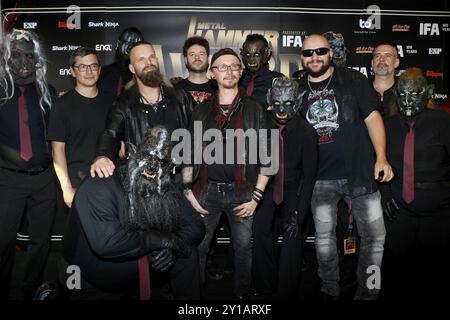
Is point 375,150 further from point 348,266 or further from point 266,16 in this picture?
point 266,16

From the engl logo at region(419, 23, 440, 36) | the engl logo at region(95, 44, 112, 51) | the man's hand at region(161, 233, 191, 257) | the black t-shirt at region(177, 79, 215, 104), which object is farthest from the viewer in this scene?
the engl logo at region(419, 23, 440, 36)

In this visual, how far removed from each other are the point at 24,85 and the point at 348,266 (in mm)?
3317

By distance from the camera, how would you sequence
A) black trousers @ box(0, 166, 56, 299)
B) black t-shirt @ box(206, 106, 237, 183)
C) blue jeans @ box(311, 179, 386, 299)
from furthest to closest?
black trousers @ box(0, 166, 56, 299), blue jeans @ box(311, 179, 386, 299), black t-shirt @ box(206, 106, 237, 183)

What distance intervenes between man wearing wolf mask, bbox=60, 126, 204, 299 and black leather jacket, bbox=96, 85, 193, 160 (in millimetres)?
668

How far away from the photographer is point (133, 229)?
9.39 ft

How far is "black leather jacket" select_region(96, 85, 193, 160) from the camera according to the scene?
3631 mm

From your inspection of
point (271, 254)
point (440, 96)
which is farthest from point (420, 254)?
point (440, 96)

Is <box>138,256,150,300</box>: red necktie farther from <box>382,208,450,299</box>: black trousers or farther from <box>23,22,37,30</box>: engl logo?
<box>23,22,37,30</box>: engl logo

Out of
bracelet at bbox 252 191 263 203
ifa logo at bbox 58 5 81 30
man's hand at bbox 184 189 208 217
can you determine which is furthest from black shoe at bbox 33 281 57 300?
ifa logo at bbox 58 5 81 30

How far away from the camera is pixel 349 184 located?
3643 millimetres

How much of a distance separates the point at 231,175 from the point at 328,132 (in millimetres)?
809

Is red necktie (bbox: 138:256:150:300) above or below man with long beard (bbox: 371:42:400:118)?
below

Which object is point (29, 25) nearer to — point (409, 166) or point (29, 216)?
point (29, 216)

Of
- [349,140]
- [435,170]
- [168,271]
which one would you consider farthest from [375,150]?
[168,271]
